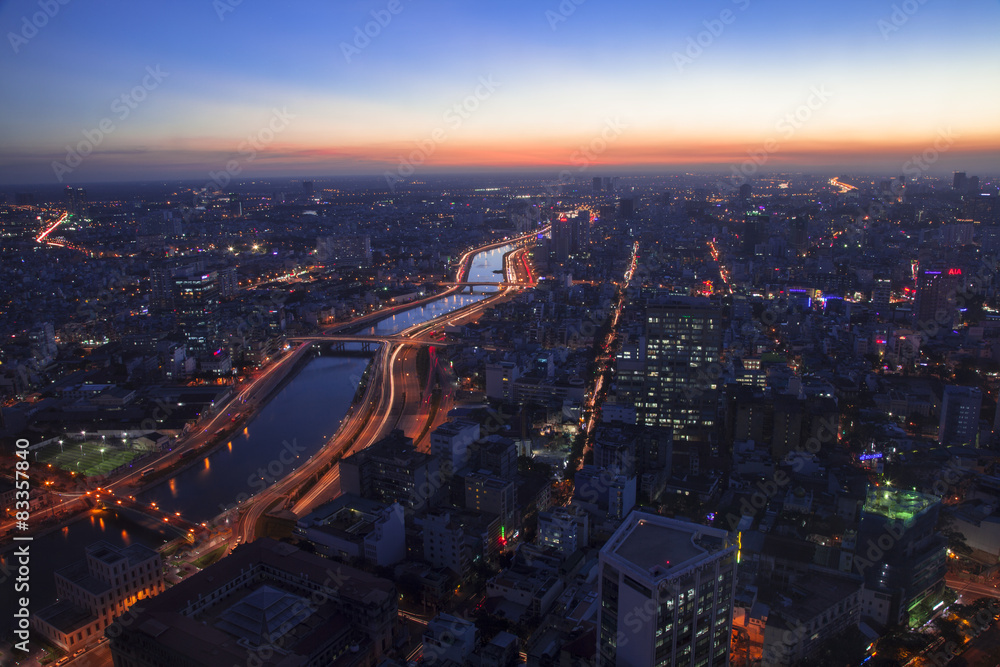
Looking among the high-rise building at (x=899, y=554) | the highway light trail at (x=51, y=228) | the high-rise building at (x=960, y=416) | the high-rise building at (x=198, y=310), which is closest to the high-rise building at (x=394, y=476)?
the high-rise building at (x=899, y=554)

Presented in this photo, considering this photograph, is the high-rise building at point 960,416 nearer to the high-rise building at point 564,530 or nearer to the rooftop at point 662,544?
the high-rise building at point 564,530

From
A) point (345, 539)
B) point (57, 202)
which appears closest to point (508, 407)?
point (345, 539)

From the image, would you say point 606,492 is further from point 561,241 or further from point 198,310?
point 561,241

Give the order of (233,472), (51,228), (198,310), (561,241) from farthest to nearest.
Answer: (51,228), (561,241), (198,310), (233,472)

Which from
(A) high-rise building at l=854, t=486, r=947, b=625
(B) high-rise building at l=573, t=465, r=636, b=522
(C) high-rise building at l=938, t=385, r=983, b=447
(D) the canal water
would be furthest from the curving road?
(C) high-rise building at l=938, t=385, r=983, b=447

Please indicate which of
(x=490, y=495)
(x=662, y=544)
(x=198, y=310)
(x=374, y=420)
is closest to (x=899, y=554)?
(x=662, y=544)

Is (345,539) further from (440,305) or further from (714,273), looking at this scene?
(714,273)
